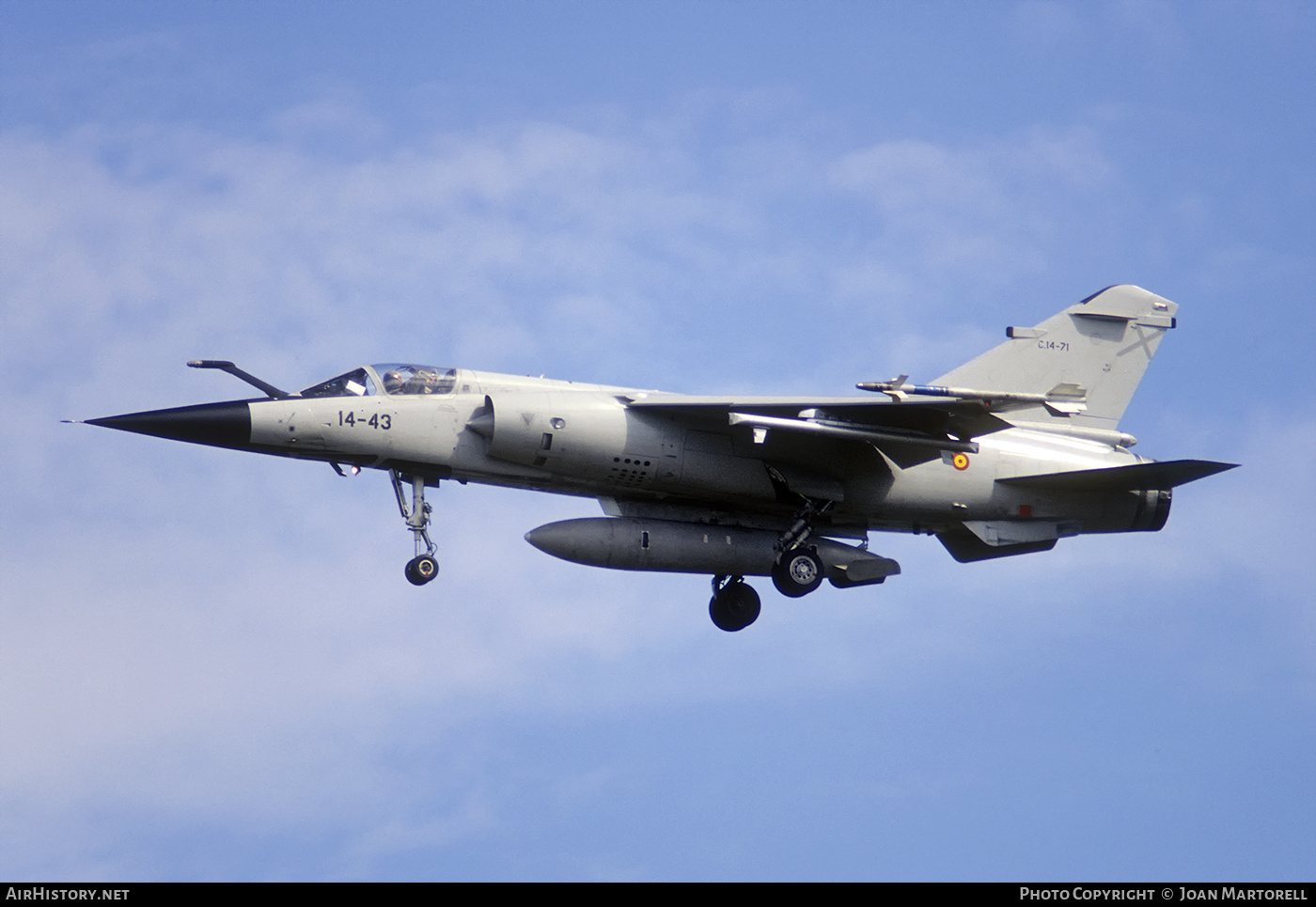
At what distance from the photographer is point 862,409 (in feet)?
68.4

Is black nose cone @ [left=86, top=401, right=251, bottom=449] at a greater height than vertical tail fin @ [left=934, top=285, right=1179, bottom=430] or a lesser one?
lesser

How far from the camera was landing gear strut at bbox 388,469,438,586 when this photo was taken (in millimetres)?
20828

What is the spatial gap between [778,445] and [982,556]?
426 centimetres

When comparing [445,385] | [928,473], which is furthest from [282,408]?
[928,473]

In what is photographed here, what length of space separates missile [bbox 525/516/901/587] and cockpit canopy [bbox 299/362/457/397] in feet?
7.72

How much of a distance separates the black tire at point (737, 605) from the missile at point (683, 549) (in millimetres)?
678

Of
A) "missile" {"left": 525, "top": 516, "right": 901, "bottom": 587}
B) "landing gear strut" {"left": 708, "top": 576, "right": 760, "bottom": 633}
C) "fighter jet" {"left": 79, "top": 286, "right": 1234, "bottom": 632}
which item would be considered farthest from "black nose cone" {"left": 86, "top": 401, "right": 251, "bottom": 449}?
"landing gear strut" {"left": 708, "top": 576, "right": 760, "bottom": 633}

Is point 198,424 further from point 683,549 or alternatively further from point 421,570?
point 683,549

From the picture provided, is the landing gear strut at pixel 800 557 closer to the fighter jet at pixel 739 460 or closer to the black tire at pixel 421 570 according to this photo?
the fighter jet at pixel 739 460

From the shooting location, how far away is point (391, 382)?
70.2 ft

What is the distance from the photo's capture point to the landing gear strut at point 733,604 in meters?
23.3

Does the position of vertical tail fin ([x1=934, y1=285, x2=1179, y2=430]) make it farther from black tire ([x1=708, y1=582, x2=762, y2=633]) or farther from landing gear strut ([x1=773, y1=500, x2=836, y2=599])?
black tire ([x1=708, y1=582, x2=762, y2=633])
